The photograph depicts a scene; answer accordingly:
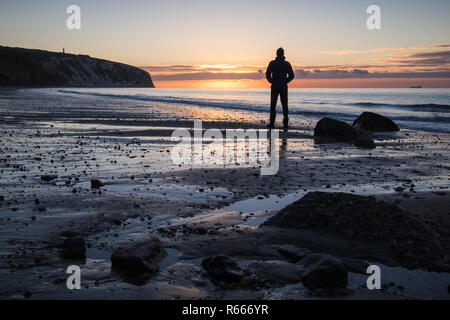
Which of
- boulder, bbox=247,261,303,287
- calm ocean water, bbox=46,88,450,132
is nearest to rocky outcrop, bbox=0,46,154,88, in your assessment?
calm ocean water, bbox=46,88,450,132

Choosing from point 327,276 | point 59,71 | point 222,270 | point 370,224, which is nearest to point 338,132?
point 370,224

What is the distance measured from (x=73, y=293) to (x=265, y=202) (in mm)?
3025

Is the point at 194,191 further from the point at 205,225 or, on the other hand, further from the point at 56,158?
the point at 56,158

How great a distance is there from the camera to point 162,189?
5.87 meters

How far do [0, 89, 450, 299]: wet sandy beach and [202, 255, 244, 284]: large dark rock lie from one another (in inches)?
2.8

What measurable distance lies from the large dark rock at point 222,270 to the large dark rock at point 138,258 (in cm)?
42

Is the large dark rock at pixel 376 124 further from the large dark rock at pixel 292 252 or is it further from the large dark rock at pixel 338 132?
the large dark rock at pixel 292 252

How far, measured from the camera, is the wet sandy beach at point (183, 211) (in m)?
2.96

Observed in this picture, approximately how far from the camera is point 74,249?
3418 millimetres

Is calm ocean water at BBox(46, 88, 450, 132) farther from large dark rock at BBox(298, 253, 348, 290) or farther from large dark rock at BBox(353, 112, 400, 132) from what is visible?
large dark rock at BBox(298, 253, 348, 290)

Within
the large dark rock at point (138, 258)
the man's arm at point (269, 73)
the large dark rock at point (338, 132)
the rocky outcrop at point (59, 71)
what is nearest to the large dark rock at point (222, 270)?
the large dark rock at point (138, 258)

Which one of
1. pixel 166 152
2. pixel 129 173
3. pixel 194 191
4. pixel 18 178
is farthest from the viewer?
pixel 166 152

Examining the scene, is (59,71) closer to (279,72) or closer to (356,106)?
(356,106)
